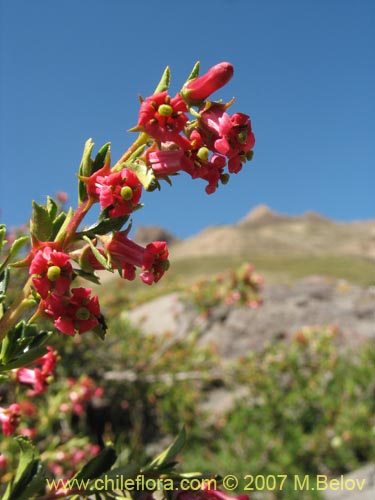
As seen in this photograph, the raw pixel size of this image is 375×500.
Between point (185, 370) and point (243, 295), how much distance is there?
1.78 m

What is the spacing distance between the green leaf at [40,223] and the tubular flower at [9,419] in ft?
2.07

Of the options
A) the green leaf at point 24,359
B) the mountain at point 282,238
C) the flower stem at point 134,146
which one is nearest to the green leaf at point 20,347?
the green leaf at point 24,359

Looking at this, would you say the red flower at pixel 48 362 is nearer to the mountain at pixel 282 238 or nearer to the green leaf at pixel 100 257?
the green leaf at pixel 100 257

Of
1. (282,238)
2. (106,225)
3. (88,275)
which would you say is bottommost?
(88,275)

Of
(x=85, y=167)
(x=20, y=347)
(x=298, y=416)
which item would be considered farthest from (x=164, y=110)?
(x=298, y=416)

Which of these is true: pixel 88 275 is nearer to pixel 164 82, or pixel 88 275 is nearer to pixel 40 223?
pixel 40 223

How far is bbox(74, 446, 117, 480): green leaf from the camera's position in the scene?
1.31 metres

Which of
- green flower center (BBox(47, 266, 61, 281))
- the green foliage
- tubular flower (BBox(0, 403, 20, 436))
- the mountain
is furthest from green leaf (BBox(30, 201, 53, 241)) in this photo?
the mountain

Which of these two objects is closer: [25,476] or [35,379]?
[25,476]

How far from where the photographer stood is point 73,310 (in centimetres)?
111

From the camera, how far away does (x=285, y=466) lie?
5898 mm

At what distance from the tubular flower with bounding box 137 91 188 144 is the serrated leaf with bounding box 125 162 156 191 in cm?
7

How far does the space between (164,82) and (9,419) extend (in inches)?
40.8

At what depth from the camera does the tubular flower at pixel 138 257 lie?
1.09 m
